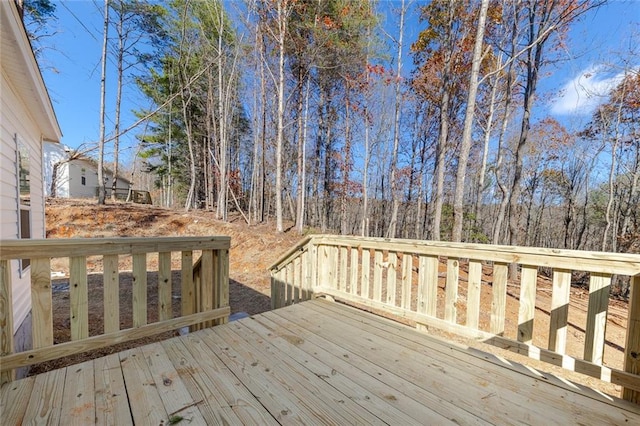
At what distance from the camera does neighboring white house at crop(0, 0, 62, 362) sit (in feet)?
7.59

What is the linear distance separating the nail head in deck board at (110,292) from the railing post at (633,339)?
3.12 metres

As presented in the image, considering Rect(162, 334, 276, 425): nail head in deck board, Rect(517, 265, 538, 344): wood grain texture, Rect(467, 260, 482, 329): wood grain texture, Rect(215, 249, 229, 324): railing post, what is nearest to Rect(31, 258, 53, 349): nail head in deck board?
Rect(162, 334, 276, 425): nail head in deck board

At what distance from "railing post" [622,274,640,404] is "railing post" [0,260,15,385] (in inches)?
136

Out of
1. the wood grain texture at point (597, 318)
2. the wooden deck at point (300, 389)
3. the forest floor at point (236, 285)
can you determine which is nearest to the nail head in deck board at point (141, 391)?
the wooden deck at point (300, 389)

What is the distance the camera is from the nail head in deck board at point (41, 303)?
1.54 meters

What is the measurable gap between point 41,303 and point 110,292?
33 cm

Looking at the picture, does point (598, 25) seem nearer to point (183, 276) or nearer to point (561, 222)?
point (183, 276)

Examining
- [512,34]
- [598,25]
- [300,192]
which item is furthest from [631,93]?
[300,192]

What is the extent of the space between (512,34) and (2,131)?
10.5 metres

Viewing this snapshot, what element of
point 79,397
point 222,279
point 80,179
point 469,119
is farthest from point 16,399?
point 80,179

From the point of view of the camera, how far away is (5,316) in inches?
57.0

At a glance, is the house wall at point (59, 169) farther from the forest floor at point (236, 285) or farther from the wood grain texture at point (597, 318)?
the wood grain texture at point (597, 318)

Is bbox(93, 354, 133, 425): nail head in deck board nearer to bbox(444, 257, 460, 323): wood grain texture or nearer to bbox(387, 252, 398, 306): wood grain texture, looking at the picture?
bbox(387, 252, 398, 306): wood grain texture

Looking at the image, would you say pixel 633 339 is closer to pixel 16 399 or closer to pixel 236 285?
pixel 16 399
